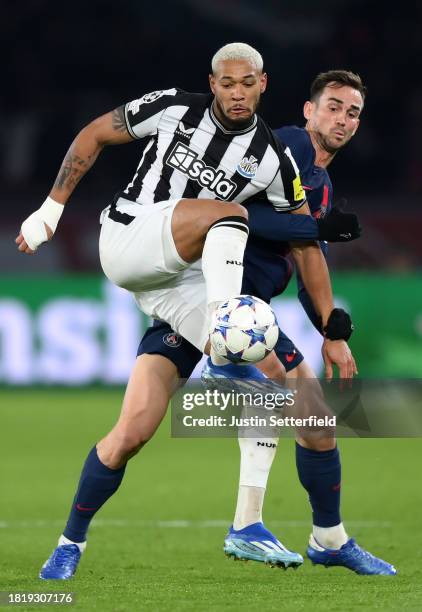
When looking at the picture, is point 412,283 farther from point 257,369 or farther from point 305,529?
point 257,369

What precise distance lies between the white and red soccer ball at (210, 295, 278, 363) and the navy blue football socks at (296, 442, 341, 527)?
35.9 inches

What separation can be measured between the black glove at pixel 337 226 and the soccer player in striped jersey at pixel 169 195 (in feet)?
0.36

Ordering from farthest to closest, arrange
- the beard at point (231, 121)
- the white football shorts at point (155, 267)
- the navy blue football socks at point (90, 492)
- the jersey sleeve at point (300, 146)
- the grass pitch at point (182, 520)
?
the jersey sleeve at point (300, 146) < the navy blue football socks at point (90, 492) < the beard at point (231, 121) < the white football shorts at point (155, 267) < the grass pitch at point (182, 520)

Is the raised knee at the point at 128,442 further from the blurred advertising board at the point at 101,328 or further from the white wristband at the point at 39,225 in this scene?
the blurred advertising board at the point at 101,328

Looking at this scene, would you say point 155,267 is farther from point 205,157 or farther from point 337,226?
point 337,226

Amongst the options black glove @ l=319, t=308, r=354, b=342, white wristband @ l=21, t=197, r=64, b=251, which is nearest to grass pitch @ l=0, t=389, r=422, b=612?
black glove @ l=319, t=308, r=354, b=342

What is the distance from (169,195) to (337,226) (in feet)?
2.22

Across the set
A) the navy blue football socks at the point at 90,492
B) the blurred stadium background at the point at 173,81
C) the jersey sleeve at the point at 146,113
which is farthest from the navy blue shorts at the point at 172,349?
the blurred stadium background at the point at 173,81

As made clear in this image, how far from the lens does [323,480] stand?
5102 millimetres

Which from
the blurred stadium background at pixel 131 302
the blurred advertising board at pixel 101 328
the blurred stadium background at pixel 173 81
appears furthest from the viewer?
the blurred stadium background at pixel 173 81

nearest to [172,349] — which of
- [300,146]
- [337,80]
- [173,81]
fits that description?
[300,146]

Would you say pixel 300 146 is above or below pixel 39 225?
above

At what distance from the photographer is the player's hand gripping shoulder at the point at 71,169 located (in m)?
4.72

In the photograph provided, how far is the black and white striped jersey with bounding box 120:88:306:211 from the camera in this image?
4.70 meters
